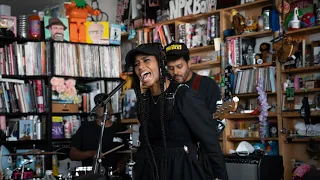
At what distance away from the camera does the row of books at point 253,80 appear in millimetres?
4793

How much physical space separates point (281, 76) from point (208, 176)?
8.50ft

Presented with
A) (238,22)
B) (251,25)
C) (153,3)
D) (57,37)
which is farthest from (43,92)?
(251,25)

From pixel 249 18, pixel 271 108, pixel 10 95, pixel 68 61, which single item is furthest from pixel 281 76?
pixel 10 95

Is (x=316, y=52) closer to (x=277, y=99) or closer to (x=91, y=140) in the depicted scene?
(x=277, y=99)

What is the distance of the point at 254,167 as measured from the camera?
159 inches

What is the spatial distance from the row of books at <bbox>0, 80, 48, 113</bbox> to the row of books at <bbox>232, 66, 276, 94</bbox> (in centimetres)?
213

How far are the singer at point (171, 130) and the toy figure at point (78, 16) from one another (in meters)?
3.53

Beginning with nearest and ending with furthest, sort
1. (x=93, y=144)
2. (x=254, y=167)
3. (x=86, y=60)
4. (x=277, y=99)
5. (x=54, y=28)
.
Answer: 1. (x=254, y=167)
2. (x=277, y=99)
3. (x=93, y=144)
4. (x=54, y=28)
5. (x=86, y=60)

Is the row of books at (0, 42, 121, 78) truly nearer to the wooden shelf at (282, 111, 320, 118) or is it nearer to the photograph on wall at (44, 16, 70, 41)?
the photograph on wall at (44, 16, 70, 41)

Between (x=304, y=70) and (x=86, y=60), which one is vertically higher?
(x=86, y=60)

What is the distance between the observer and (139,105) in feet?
8.23

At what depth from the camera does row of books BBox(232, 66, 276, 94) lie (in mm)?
4793

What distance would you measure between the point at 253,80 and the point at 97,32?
6.78 feet

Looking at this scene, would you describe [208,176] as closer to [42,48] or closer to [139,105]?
[139,105]
